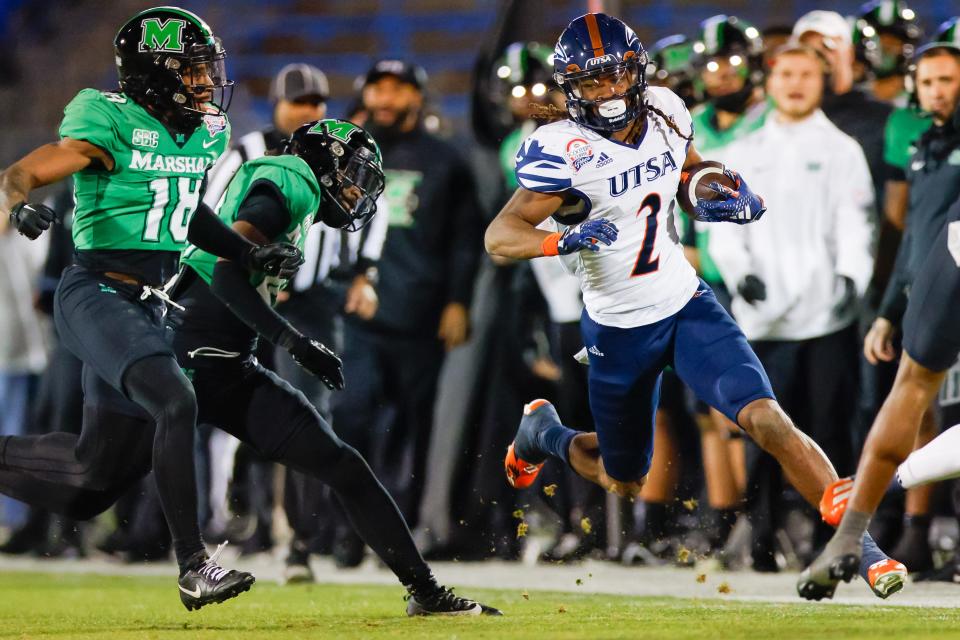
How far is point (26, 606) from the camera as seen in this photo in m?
5.96

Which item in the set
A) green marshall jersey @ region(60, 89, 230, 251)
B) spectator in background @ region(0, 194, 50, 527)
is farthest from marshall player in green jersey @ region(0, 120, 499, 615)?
spectator in background @ region(0, 194, 50, 527)

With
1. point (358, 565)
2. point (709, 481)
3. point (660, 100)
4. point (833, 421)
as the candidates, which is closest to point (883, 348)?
point (833, 421)

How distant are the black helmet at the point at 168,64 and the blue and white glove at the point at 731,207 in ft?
5.63

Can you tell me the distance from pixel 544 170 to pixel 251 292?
1016 millimetres

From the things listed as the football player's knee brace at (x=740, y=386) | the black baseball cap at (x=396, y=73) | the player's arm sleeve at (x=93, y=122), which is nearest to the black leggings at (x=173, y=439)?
the player's arm sleeve at (x=93, y=122)

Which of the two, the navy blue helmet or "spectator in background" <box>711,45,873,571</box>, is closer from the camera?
the navy blue helmet

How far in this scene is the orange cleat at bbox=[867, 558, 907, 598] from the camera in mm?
4664

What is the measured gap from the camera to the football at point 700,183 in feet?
17.1

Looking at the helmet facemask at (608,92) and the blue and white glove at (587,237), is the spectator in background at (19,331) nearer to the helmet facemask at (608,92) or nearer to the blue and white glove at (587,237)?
the helmet facemask at (608,92)

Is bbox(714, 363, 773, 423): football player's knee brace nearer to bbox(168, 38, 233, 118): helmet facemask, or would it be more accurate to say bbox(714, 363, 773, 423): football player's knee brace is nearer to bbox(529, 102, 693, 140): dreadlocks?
bbox(529, 102, 693, 140): dreadlocks

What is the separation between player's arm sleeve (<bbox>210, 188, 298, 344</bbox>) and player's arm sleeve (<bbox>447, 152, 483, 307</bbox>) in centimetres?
270

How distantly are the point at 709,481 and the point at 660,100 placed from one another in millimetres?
2167

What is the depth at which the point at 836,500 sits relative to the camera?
4742 millimetres

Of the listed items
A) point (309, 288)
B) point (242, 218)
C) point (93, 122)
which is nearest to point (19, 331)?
point (309, 288)
